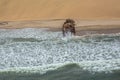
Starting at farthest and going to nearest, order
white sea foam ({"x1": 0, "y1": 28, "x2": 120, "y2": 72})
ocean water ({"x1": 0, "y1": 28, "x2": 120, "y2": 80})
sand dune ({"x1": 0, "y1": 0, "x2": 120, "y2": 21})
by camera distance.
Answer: sand dune ({"x1": 0, "y1": 0, "x2": 120, "y2": 21}), white sea foam ({"x1": 0, "y1": 28, "x2": 120, "y2": 72}), ocean water ({"x1": 0, "y1": 28, "x2": 120, "y2": 80})

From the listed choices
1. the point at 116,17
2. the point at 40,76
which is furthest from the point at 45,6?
the point at 40,76

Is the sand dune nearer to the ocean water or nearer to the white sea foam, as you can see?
the ocean water

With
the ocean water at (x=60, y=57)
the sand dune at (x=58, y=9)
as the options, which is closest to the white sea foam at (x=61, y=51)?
the ocean water at (x=60, y=57)

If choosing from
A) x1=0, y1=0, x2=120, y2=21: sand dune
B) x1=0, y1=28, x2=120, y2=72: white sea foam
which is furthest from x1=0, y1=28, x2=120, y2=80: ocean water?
x1=0, y1=0, x2=120, y2=21: sand dune

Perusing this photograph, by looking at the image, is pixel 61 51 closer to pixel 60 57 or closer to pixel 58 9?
pixel 60 57

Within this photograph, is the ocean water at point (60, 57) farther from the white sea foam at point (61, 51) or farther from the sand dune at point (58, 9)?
the sand dune at point (58, 9)

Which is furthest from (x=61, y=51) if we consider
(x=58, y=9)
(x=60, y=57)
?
(x=58, y=9)
